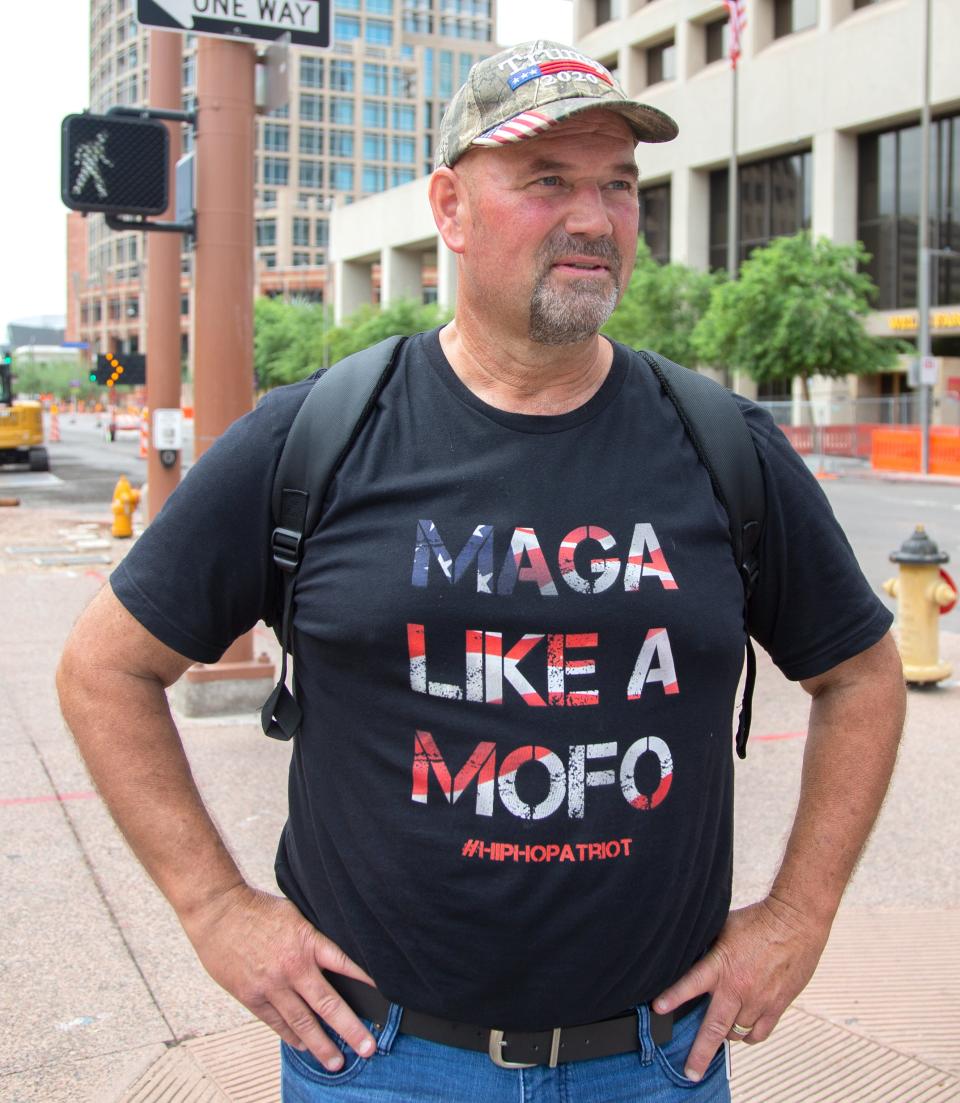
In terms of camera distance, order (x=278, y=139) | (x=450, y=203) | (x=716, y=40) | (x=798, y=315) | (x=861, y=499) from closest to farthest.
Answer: (x=450, y=203), (x=861, y=499), (x=798, y=315), (x=716, y=40), (x=278, y=139)

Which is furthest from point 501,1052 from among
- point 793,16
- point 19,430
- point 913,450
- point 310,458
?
point 793,16

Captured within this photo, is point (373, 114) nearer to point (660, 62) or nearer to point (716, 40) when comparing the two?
point (660, 62)

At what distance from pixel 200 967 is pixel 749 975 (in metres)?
2.53

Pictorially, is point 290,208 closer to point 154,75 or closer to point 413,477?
point 154,75

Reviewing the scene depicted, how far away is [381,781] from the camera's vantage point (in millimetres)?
1781

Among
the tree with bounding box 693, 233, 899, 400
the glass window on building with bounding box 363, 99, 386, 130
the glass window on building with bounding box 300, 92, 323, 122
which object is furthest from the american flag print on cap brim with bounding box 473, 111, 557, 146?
the glass window on building with bounding box 363, 99, 386, 130

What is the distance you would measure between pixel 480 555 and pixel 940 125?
45.5 metres

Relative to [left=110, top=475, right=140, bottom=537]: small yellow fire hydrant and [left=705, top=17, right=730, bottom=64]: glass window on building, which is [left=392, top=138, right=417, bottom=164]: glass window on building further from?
[left=110, top=475, right=140, bottom=537]: small yellow fire hydrant

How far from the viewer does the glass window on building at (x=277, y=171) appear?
453 ft

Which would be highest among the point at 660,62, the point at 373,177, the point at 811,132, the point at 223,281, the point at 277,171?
the point at 373,177

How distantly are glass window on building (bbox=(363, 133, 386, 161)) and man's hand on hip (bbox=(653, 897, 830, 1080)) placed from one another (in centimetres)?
14637

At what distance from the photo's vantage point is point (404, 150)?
5635 inches

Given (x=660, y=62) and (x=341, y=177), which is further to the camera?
(x=341, y=177)

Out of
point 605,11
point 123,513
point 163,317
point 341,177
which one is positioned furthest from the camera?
point 341,177
